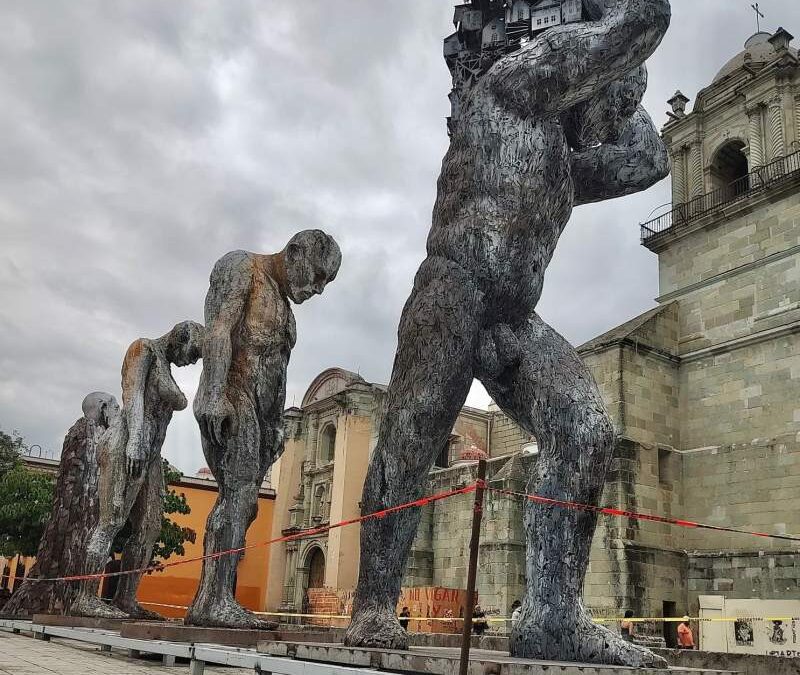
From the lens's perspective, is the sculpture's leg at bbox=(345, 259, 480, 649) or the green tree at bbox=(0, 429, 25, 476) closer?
the sculpture's leg at bbox=(345, 259, 480, 649)

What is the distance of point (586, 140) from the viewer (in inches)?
135

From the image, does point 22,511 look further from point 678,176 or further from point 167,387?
point 678,176

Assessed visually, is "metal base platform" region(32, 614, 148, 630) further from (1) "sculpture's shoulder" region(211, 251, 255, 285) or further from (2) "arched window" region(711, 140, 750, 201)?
(2) "arched window" region(711, 140, 750, 201)

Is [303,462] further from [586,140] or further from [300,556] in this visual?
[586,140]

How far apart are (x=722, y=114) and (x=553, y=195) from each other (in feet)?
67.7

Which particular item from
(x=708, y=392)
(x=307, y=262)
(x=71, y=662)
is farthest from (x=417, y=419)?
(x=708, y=392)

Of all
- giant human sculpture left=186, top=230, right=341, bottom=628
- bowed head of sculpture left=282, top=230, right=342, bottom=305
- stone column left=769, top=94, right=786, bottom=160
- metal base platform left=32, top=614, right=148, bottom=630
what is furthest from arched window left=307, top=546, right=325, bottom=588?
bowed head of sculpture left=282, top=230, right=342, bottom=305

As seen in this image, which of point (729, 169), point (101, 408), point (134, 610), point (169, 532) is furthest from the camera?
point (729, 169)

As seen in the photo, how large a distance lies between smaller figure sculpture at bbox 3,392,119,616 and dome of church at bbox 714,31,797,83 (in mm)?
18623

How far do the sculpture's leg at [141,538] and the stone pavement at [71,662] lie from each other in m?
1.43

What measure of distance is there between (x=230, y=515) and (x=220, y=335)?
3.61 feet

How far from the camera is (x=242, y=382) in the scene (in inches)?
203

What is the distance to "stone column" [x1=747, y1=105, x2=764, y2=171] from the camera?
19.6 metres

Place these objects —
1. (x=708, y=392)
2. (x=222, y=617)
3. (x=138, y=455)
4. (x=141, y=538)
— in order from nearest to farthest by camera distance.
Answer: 1. (x=222, y=617)
2. (x=138, y=455)
3. (x=141, y=538)
4. (x=708, y=392)
